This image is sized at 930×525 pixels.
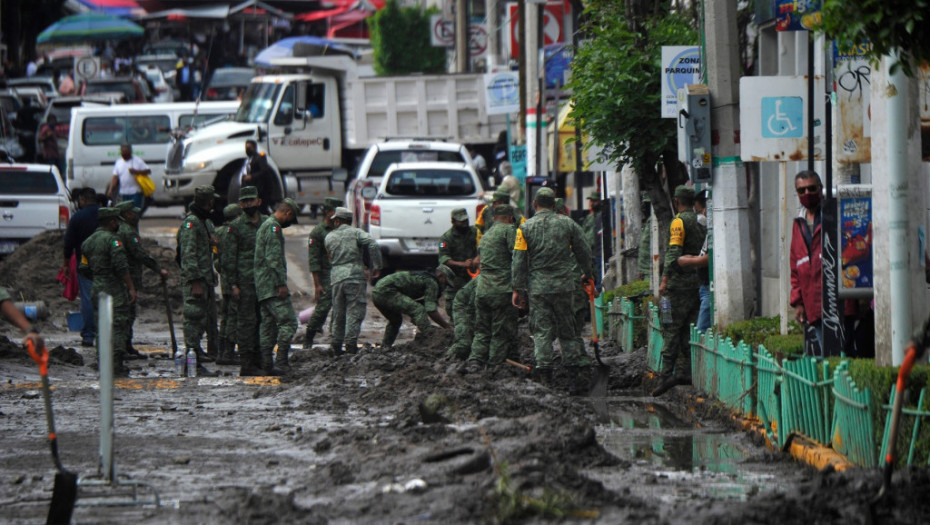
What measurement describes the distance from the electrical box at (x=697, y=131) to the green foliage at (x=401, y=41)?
93.6 ft

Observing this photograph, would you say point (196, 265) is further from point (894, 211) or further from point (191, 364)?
point (894, 211)

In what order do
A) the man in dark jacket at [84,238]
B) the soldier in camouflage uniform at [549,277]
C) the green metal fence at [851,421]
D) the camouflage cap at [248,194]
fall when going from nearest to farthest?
the green metal fence at [851,421]
the soldier in camouflage uniform at [549,277]
the camouflage cap at [248,194]
the man in dark jacket at [84,238]

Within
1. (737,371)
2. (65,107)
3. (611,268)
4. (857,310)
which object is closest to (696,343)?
(737,371)

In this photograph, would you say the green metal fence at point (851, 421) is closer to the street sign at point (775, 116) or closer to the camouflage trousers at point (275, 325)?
the street sign at point (775, 116)

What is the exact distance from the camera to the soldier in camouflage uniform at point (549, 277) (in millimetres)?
13062

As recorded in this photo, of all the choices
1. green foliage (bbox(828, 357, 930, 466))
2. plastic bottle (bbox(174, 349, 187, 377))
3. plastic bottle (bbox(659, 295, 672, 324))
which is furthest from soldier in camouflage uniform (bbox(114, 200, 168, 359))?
green foliage (bbox(828, 357, 930, 466))

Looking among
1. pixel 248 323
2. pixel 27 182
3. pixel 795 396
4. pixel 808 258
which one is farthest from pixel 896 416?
pixel 27 182

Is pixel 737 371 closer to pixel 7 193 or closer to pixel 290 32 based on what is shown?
pixel 7 193

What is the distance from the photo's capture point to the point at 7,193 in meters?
22.7

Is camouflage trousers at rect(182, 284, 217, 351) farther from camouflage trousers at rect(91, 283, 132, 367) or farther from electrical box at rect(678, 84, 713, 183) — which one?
electrical box at rect(678, 84, 713, 183)

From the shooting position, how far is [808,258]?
9.94 m

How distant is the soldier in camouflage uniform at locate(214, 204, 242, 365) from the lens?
14688mm

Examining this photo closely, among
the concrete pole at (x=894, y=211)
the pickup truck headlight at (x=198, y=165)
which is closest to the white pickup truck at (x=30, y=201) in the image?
the pickup truck headlight at (x=198, y=165)

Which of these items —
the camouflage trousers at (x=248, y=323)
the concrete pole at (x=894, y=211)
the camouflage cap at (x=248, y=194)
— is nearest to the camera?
the concrete pole at (x=894, y=211)
